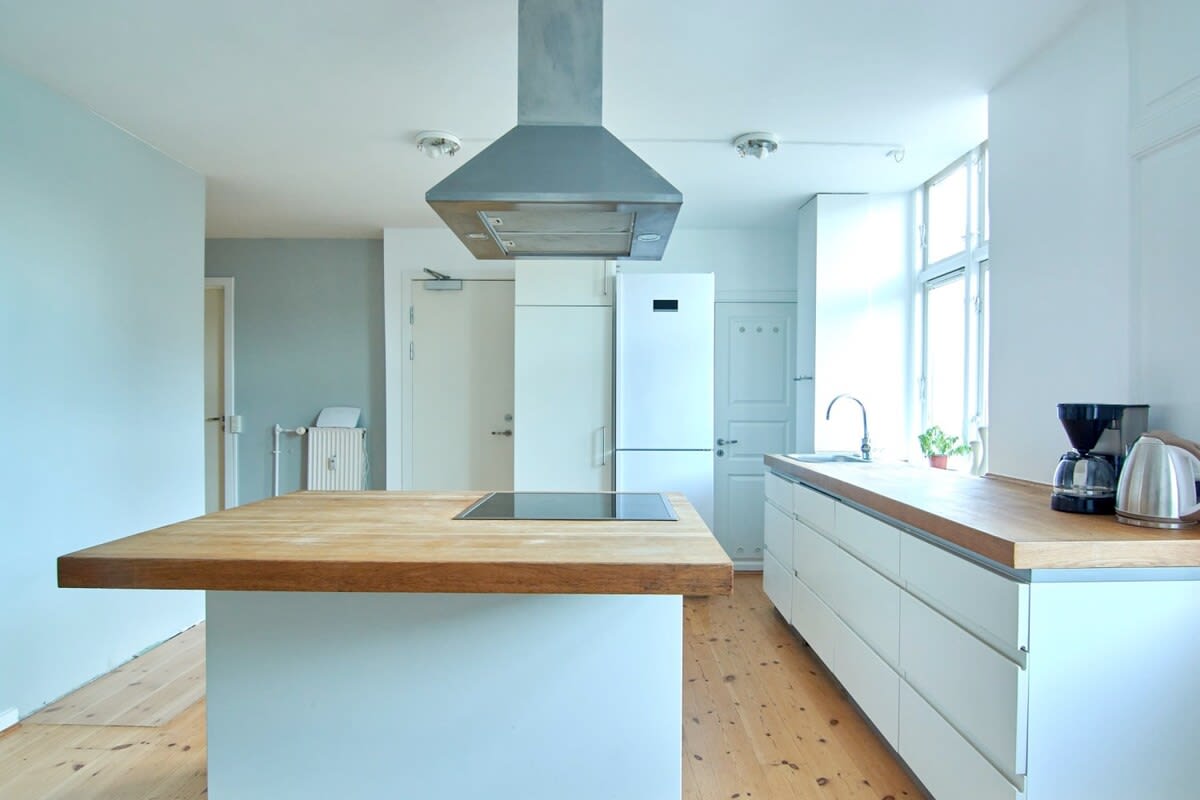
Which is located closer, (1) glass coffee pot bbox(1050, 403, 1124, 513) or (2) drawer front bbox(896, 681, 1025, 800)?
(2) drawer front bbox(896, 681, 1025, 800)

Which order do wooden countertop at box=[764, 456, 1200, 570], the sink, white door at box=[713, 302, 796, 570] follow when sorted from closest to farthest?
1. wooden countertop at box=[764, 456, 1200, 570]
2. the sink
3. white door at box=[713, 302, 796, 570]

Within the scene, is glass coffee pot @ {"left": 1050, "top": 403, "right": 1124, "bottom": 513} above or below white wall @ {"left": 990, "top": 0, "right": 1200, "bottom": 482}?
below

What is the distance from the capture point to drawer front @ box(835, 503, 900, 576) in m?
1.89

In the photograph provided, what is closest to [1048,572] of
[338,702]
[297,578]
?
[297,578]

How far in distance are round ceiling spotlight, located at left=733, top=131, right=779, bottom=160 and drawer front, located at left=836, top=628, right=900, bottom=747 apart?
7.07 ft

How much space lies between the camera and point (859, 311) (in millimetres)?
3518

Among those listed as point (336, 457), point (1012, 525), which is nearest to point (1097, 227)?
point (1012, 525)

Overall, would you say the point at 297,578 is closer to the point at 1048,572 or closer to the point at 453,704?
the point at 453,704

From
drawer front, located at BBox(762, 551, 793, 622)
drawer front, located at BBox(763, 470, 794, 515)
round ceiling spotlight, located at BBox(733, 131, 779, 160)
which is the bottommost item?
drawer front, located at BBox(762, 551, 793, 622)

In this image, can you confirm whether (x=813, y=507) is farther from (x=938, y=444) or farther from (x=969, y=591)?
(x=969, y=591)

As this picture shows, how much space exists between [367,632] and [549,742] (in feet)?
1.76

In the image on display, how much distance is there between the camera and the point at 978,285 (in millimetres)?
2840

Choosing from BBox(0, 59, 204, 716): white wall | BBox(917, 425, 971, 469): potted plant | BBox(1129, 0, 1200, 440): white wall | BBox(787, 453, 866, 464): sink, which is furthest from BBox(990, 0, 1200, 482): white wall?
BBox(0, 59, 204, 716): white wall

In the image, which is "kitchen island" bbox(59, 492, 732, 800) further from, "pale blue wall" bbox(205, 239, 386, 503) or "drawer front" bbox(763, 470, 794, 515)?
"pale blue wall" bbox(205, 239, 386, 503)
